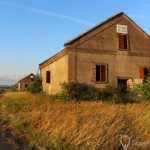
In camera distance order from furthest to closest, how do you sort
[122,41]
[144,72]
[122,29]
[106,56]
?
[144,72]
[122,29]
[122,41]
[106,56]

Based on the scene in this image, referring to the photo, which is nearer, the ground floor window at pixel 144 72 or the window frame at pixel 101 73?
the window frame at pixel 101 73

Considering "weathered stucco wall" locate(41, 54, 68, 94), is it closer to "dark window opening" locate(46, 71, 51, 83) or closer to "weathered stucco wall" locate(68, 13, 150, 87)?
"dark window opening" locate(46, 71, 51, 83)

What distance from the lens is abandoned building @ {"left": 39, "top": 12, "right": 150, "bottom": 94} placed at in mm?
21438

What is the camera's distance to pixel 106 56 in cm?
2261

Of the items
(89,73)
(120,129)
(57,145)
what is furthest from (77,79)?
(57,145)

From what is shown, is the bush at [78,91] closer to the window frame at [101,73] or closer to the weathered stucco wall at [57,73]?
the weathered stucco wall at [57,73]

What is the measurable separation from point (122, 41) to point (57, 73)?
6.16 metres

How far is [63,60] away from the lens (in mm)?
22094

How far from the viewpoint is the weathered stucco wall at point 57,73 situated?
71.5 feet

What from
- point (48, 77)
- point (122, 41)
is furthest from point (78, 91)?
point (48, 77)

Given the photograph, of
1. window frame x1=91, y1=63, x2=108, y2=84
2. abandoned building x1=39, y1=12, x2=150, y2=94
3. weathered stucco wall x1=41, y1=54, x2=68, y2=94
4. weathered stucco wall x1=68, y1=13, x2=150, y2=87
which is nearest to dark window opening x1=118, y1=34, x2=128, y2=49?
abandoned building x1=39, y1=12, x2=150, y2=94

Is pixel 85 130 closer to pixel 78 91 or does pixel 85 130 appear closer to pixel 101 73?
pixel 78 91

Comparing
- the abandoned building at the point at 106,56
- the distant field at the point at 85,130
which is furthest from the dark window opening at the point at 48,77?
the distant field at the point at 85,130

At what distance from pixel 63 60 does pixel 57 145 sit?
1564 centimetres
